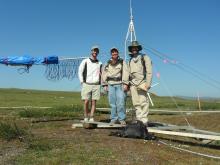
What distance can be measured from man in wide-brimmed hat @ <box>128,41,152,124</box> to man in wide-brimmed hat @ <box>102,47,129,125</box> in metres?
0.36

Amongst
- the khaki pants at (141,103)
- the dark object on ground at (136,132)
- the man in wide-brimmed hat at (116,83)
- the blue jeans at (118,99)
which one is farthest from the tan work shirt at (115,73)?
the dark object on ground at (136,132)

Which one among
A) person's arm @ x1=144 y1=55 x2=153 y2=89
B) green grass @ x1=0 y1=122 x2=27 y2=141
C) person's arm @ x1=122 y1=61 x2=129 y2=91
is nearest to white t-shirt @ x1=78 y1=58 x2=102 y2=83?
person's arm @ x1=122 y1=61 x2=129 y2=91

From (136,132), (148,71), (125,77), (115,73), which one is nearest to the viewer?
(136,132)

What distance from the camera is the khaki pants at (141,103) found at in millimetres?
11133

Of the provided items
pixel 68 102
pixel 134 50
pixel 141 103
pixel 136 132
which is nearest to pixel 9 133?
pixel 136 132

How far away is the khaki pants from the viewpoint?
11.1m

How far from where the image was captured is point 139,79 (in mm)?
11172

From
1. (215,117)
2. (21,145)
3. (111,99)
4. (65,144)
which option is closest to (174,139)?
(111,99)

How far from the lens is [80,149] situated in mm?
8016

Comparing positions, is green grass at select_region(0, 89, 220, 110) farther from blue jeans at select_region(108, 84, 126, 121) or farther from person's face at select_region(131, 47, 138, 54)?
person's face at select_region(131, 47, 138, 54)

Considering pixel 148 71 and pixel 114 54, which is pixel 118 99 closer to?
pixel 114 54

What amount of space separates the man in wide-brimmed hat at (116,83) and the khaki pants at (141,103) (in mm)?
416

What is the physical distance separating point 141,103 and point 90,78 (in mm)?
1755

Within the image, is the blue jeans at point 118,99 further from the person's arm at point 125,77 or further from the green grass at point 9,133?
the green grass at point 9,133
